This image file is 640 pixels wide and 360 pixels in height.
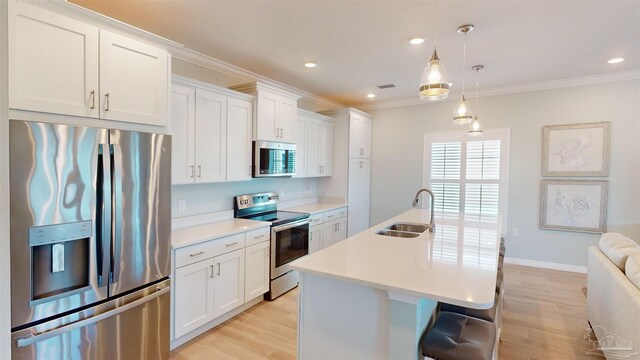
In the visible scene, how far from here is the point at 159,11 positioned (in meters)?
2.38

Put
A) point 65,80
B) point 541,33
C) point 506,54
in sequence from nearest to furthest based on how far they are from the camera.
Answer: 1. point 65,80
2. point 541,33
3. point 506,54

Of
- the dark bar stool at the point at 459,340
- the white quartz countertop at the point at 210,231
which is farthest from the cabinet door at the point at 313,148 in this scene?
the dark bar stool at the point at 459,340

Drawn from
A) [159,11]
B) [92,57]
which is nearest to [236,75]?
[159,11]

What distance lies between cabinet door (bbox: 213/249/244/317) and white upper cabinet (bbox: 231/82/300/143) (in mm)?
1401

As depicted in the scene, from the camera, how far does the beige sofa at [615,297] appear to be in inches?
70.1

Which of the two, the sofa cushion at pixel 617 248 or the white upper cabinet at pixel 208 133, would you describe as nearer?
the sofa cushion at pixel 617 248

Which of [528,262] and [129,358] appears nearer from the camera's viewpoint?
[129,358]

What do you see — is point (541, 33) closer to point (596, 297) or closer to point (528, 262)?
point (596, 297)

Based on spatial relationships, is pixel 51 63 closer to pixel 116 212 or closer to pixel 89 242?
→ pixel 116 212

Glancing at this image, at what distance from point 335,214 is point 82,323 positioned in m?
3.33

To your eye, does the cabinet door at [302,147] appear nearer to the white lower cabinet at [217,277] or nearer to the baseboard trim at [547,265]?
the white lower cabinet at [217,277]

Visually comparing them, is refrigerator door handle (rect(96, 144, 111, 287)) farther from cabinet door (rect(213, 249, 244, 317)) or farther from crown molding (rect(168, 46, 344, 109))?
crown molding (rect(168, 46, 344, 109))

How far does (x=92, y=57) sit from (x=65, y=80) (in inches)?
8.6

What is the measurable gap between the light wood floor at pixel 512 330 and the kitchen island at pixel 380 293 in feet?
2.81
